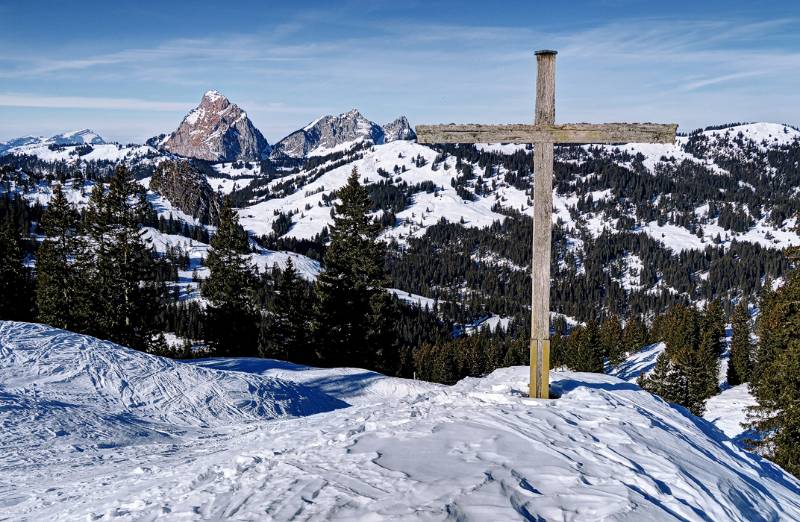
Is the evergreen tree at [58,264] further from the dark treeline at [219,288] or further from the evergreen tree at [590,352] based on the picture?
the evergreen tree at [590,352]

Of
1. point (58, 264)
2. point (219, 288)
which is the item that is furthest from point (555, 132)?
point (58, 264)

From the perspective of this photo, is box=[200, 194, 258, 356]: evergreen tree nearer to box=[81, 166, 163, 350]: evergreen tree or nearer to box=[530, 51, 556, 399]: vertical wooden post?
Answer: box=[81, 166, 163, 350]: evergreen tree

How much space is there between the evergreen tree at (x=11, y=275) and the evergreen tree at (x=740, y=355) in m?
86.3

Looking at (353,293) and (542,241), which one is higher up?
(542,241)

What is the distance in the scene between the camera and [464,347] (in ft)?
321

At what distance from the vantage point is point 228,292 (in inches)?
1518

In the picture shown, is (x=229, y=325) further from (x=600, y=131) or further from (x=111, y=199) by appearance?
(x=600, y=131)

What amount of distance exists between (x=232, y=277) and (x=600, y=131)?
113ft

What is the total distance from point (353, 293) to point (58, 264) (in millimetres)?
26232

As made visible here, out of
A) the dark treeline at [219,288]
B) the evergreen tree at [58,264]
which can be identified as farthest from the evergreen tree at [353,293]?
the evergreen tree at [58,264]

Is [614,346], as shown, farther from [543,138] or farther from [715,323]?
[543,138]

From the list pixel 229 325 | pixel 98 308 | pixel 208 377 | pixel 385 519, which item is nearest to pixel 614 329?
pixel 229 325

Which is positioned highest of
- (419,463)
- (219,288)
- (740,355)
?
(419,463)

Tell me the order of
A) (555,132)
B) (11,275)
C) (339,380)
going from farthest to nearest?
(11,275), (339,380), (555,132)
